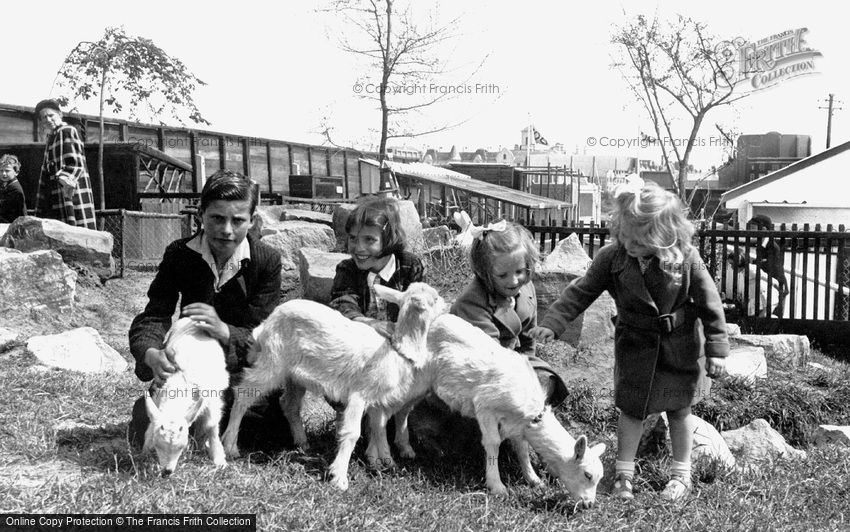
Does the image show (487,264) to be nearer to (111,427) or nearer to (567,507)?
(567,507)

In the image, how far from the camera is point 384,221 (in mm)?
4215

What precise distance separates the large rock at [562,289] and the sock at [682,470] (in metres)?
2.67

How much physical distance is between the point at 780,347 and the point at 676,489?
3.63 metres

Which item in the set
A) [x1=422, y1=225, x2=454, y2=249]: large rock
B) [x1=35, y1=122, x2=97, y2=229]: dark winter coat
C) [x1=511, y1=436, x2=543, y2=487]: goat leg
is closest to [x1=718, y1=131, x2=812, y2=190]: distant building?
[x1=422, y1=225, x2=454, y2=249]: large rock

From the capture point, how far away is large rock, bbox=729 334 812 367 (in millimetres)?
6918

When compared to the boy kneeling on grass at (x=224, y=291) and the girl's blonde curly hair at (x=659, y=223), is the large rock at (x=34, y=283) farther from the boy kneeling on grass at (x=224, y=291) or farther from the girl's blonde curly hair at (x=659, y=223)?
the girl's blonde curly hair at (x=659, y=223)

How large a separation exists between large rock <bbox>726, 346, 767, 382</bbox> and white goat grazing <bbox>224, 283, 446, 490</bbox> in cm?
300

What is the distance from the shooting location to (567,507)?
3703 millimetres

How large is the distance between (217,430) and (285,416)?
21.4 inches

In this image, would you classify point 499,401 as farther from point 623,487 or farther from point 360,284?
point 360,284

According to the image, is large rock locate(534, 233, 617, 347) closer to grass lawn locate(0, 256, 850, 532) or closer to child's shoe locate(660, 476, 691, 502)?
grass lawn locate(0, 256, 850, 532)

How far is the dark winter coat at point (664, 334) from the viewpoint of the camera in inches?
159

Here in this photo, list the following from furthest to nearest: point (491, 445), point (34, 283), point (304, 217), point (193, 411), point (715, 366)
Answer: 1. point (304, 217)
2. point (34, 283)
3. point (715, 366)
4. point (491, 445)
5. point (193, 411)

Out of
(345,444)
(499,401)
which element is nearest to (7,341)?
(345,444)
